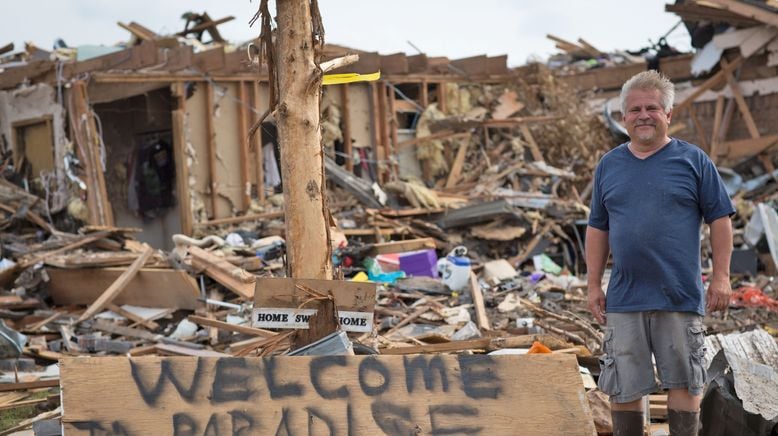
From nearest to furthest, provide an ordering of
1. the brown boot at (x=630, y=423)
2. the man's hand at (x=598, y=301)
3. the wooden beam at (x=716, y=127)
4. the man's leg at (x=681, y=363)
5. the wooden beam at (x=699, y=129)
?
the man's leg at (x=681, y=363) → the brown boot at (x=630, y=423) → the man's hand at (x=598, y=301) → the wooden beam at (x=716, y=127) → the wooden beam at (x=699, y=129)

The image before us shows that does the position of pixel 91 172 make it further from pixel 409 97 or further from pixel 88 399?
pixel 88 399

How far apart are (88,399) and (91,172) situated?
12.2m

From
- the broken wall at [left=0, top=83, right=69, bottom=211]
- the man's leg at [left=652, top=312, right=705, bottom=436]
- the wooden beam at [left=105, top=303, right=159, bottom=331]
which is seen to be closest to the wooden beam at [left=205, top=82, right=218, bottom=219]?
the broken wall at [left=0, top=83, right=69, bottom=211]

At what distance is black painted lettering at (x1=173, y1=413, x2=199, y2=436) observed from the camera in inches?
165

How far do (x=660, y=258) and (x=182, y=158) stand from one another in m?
13.1

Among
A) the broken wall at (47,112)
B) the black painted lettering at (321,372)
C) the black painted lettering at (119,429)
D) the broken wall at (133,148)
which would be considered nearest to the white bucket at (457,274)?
the broken wall at (133,148)

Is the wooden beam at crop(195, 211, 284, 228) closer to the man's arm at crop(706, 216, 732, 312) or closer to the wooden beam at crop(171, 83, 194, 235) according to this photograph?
the wooden beam at crop(171, 83, 194, 235)

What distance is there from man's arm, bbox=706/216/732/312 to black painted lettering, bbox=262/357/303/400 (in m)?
2.01

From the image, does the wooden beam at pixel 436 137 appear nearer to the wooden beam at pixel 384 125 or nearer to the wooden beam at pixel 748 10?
the wooden beam at pixel 384 125

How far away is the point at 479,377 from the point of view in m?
4.45

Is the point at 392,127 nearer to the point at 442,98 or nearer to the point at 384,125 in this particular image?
the point at 384,125

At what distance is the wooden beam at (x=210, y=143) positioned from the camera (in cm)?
1688

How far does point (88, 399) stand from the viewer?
4219 mm

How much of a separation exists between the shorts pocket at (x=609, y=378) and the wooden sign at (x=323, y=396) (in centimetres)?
25
